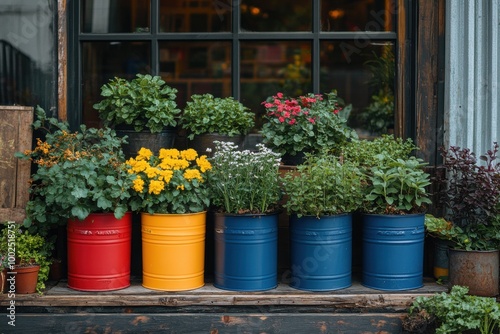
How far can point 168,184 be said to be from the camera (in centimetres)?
487

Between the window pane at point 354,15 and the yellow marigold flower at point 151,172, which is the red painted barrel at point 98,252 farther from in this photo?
the window pane at point 354,15

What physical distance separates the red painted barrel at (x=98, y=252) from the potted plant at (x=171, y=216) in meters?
0.17

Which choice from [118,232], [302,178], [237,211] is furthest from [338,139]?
[118,232]

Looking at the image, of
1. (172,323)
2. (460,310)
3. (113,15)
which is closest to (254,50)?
(113,15)

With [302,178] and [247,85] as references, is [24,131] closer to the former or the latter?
[302,178]

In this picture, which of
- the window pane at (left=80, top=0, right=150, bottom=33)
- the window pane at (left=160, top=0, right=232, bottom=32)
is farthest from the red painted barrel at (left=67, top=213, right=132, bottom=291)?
the window pane at (left=160, top=0, right=232, bottom=32)

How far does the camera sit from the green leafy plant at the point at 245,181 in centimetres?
489

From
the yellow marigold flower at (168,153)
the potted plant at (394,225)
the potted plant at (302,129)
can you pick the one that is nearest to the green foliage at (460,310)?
the potted plant at (394,225)

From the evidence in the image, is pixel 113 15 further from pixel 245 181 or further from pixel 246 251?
pixel 246 251

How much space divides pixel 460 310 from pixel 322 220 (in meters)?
1.09

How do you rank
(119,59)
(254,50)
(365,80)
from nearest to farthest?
(365,80), (119,59), (254,50)

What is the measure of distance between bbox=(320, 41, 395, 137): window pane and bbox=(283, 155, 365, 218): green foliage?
142 centimetres

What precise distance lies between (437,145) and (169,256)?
227 centimetres

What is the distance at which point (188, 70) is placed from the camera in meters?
9.49
